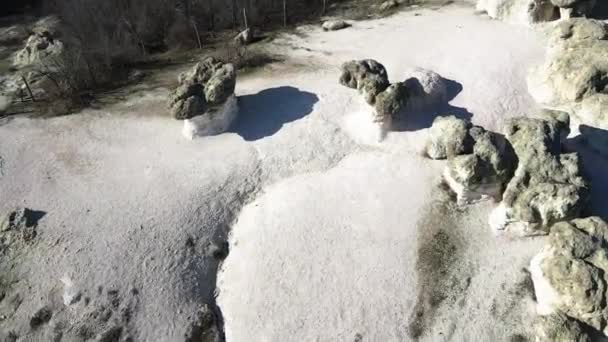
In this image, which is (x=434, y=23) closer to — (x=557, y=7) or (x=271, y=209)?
(x=557, y=7)

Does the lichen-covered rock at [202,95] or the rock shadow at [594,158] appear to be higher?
the lichen-covered rock at [202,95]

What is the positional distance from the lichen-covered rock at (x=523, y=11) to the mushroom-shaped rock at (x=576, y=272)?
17.4 m

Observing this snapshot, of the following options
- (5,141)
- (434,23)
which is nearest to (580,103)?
(434,23)

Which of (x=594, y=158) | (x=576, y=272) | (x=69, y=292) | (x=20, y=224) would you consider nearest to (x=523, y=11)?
(x=594, y=158)

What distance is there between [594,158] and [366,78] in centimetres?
1216

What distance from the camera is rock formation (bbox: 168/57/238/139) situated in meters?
27.3

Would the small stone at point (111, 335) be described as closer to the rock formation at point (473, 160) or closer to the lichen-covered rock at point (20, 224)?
the lichen-covered rock at point (20, 224)

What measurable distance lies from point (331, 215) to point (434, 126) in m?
6.89

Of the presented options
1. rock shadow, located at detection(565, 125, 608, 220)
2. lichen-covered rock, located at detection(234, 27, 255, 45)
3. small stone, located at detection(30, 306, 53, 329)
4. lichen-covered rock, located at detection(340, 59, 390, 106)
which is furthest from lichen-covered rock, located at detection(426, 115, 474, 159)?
small stone, located at detection(30, 306, 53, 329)

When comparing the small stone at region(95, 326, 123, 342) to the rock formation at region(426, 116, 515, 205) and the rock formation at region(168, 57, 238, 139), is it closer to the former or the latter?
the rock formation at region(168, 57, 238, 139)

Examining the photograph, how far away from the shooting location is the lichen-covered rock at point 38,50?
1468 inches

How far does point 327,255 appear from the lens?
74.1 ft

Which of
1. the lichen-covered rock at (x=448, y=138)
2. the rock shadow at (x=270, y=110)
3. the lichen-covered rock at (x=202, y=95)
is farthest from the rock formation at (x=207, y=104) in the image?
the lichen-covered rock at (x=448, y=138)

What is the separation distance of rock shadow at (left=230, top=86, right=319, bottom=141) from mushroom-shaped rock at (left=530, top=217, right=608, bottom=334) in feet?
48.0
